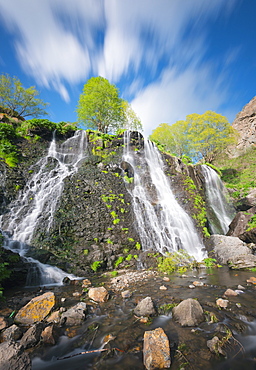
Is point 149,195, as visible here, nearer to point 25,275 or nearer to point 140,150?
point 140,150

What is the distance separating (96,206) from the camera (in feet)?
34.3


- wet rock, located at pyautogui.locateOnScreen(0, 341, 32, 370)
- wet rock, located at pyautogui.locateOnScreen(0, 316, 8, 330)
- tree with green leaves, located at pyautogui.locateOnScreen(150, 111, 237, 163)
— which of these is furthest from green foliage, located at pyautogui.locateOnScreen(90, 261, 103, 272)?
tree with green leaves, located at pyautogui.locateOnScreen(150, 111, 237, 163)

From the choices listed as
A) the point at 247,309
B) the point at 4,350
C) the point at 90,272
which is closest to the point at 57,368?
the point at 4,350

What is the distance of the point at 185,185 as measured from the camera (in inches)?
550

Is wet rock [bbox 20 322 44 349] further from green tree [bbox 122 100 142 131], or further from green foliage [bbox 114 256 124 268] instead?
green tree [bbox 122 100 142 131]

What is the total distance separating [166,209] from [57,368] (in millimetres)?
10345

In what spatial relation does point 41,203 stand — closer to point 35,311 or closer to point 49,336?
point 35,311

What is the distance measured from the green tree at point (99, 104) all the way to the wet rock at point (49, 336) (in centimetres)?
2226

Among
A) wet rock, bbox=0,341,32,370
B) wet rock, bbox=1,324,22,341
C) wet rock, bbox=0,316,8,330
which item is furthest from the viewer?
wet rock, bbox=0,316,8,330

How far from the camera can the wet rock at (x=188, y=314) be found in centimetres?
297

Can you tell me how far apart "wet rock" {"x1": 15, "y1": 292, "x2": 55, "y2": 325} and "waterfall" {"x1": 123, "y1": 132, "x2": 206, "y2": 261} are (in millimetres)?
6321

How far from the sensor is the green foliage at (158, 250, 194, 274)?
295 inches

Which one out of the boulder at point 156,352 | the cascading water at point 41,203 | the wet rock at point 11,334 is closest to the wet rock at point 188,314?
the boulder at point 156,352

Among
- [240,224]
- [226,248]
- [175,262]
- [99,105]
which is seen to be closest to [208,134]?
[99,105]
